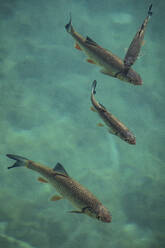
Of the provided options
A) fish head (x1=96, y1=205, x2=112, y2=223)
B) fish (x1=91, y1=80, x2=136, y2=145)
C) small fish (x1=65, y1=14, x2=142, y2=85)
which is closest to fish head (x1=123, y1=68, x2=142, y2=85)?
small fish (x1=65, y1=14, x2=142, y2=85)

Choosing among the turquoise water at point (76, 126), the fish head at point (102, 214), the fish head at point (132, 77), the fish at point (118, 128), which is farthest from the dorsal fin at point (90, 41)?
the turquoise water at point (76, 126)

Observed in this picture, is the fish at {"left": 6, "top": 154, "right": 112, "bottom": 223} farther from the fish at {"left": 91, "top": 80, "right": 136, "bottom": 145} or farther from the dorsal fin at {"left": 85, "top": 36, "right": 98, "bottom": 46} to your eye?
the dorsal fin at {"left": 85, "top": 36, "right": 98, "bottom": 46}

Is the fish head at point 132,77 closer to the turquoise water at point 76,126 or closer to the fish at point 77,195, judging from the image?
the fish at point 77,195

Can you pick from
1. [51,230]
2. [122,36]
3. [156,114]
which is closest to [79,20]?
[122,36]

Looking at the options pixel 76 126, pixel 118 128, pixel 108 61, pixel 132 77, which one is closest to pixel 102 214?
pixel 118 128

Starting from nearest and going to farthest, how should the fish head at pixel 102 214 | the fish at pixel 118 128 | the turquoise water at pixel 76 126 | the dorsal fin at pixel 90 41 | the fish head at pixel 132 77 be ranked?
the fish head at pixel 102 214, the fish at pixel 118 128, the fish head at pixel 132 77, the dorsal fin at pixel 90 41, the turquoise water at pixel 76 126

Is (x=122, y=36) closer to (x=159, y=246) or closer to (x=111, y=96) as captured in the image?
(x=111, y=96)

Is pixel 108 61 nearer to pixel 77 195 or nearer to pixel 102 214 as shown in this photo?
pixel 77 195

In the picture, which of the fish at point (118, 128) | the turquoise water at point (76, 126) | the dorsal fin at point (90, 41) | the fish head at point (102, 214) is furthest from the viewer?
the turquoise water at point (76, 126)
